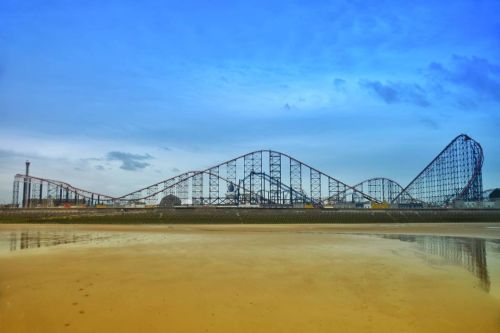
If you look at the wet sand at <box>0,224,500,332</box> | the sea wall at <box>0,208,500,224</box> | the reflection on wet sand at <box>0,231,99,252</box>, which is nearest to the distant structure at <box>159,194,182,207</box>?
the sea wall at <box>0,208,500,224</box>

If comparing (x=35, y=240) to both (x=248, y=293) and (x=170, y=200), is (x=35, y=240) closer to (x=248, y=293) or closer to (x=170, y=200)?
(x=248, y=293)

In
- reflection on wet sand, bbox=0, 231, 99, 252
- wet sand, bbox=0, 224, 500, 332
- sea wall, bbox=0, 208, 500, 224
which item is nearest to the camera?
wet sand, bbox=0, 224, 500, 332

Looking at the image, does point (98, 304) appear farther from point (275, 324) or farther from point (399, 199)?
point (399, 199)

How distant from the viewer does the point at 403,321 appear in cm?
616

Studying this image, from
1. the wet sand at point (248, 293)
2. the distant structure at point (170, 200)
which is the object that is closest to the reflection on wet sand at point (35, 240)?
the wet sand at point (248, 293)

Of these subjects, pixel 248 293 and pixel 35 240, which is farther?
pixel 35 240

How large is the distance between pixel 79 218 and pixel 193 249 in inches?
1516

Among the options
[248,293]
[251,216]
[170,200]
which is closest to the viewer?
[248,293]

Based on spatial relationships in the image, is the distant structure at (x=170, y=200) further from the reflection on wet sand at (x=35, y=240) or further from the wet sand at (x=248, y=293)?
the wet sand at (x=248, y=293)

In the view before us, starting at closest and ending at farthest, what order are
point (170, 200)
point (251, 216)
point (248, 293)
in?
1. point (248, 293)
2. point (251, 216)
3. point (170, 200)

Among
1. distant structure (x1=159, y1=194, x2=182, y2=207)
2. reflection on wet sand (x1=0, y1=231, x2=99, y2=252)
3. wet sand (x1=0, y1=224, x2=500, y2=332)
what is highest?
distant structure (x1=159, y1=194, x2=182, y2=207)

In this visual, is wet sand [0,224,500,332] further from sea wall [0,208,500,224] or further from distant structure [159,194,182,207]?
distant structure [159,194,182,207]

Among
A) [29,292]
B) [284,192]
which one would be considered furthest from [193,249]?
[284,192]

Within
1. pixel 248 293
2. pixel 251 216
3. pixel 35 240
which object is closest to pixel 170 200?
pixel 251 216
